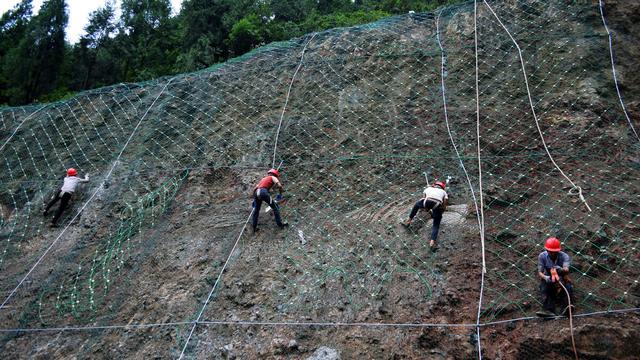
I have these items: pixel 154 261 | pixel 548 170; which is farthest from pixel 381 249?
pixel 154 261

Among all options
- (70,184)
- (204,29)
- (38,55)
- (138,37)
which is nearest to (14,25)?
(38,55)

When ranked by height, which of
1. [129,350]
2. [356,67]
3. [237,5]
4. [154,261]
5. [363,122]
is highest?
[237,5]

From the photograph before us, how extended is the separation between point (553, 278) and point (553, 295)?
214 millimetres

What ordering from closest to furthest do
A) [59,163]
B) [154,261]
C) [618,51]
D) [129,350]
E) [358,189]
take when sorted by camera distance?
1. [129,350]
2. [154,261]
3. [358,189]
4. [618,51]
5. [59,163]

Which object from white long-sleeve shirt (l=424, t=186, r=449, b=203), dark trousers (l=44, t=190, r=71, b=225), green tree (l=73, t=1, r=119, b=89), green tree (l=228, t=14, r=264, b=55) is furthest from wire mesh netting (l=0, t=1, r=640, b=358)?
green tree (l=73, t=1, r=119, b=89)

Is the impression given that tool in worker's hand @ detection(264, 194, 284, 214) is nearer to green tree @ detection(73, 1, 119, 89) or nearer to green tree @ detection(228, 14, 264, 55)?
green tree @ detection(228, 14, 264, 55)

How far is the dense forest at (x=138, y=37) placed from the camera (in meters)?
13.7

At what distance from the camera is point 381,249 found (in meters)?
5.96

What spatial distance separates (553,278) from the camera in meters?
4.71

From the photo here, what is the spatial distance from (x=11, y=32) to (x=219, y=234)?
12.5 meters

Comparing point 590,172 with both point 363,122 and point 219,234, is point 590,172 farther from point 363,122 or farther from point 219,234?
point 219,234

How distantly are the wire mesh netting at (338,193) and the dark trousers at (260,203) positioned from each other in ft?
0.65

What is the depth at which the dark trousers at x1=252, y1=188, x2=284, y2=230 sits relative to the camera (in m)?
6.25

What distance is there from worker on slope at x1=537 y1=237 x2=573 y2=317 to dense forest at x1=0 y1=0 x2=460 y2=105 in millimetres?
9899
